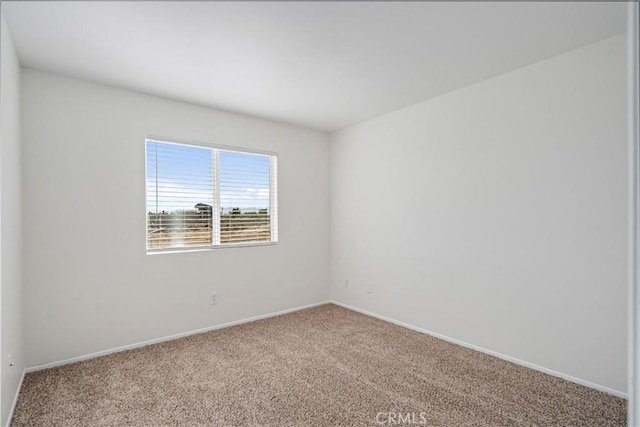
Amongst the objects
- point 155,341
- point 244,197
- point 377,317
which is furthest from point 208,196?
point 377,317

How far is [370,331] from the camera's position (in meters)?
3.54

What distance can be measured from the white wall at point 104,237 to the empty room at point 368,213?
0.7 inches

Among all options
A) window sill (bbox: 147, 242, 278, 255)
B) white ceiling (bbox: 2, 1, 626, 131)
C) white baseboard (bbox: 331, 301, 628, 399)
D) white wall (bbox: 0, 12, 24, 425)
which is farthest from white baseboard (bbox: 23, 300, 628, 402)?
white ceiling (bbox: 2, 1, 626, 131)

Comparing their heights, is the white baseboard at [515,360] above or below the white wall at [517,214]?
below

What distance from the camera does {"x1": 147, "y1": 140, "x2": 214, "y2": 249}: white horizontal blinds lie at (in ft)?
10.8

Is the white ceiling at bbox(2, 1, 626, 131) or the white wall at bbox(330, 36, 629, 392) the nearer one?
the white ceiling at bbox(2, 1, 626, 131)

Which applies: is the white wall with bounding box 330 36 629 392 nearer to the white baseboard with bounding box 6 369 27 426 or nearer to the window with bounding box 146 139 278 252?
the window with bounding box 146 139 278 252

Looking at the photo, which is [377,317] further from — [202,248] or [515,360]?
[202,248]

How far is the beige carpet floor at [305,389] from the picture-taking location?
204 centimetres

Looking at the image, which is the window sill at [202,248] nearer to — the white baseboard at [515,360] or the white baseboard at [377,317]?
the white baseboard at [377,317]

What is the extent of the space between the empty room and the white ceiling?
0.07 ft

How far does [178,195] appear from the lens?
3.46 metres

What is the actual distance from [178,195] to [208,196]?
333 mm

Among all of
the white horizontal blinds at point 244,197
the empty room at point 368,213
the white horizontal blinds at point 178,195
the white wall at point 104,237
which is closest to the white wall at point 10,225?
the empty room at point 368,213
